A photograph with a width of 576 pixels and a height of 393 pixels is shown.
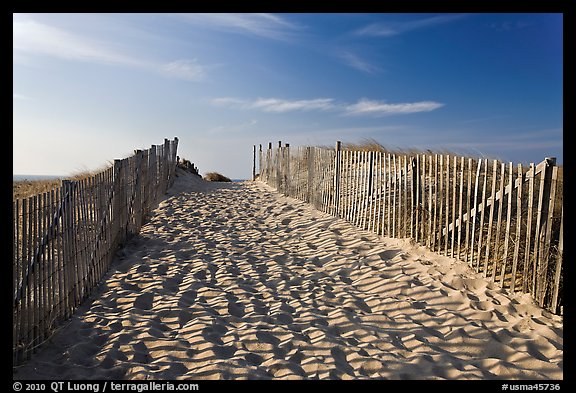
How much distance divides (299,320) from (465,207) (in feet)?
11.8

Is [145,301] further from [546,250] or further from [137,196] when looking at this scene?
[546,250]

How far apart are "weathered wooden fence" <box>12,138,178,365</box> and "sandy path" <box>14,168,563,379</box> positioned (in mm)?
242

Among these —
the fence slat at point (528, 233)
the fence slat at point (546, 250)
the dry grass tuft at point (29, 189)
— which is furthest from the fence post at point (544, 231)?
the dry grass tuft at point (29, 189)

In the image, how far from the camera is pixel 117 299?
18.2 ft

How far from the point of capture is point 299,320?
4941 mm

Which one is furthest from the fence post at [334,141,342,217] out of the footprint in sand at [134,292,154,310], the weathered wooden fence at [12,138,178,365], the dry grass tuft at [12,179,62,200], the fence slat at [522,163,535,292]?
the dry grass tuft at [12,179,62,200]

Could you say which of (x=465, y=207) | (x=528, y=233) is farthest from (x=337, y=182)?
(x=528, y=233)

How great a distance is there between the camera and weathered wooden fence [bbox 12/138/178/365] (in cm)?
396

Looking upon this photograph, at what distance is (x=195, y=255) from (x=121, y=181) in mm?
1842

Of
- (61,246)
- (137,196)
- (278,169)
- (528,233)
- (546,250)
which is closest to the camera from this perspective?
(61,246)

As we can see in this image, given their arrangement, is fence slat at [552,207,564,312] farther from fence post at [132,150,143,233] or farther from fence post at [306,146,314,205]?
fence post at [306,146,314,205]

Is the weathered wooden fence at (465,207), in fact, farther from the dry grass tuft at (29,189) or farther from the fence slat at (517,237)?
the dry grass tuft at (29,189)

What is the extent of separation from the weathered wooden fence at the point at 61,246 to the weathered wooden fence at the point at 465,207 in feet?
15.7

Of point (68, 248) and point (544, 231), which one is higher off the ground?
point (544, 231)
